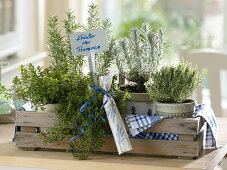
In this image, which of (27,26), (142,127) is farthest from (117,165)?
(27,26)

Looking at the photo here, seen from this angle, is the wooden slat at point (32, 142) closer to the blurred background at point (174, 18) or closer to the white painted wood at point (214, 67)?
the white painted wood at point (214, 67)

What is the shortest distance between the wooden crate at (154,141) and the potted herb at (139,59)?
107 mm

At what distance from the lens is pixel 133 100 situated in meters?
1.61

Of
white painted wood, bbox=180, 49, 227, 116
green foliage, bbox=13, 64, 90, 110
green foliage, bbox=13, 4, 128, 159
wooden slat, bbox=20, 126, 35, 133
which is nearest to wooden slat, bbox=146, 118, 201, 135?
green foliage, bbox=13, 4, 128, 159

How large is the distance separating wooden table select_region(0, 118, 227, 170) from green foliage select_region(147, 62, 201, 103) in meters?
0.16

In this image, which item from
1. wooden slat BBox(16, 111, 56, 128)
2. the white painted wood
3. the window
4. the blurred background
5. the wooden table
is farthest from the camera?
the blurred background

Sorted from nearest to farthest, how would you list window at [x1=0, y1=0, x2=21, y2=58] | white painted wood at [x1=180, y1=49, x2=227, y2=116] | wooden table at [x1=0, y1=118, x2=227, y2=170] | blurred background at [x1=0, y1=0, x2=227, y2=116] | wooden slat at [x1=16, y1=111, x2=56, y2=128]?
wooden table at [x1=0, y1=118, x2=227, y2=170], wooden slat at [x1=16, y1=111, x2=56, y2=128], white painted wood at [x1=180, y1=49, x2=227, y2=116], window at [x1=0, y1=0, x2=21, y2=58], blurred background at [x1=0, y1=0, x2=227, y2=116]

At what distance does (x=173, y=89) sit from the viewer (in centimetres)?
152

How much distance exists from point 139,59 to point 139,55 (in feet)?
0.04

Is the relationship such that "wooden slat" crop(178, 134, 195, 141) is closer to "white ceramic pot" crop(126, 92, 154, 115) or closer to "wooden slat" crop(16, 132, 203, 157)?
"wooden slat" crop(16, 132, 203, 157)

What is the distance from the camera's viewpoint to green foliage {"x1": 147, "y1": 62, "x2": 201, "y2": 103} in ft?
4.99

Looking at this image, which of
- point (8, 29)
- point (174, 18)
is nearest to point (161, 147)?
point (8, 29)

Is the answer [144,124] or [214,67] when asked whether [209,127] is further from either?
[214,67]

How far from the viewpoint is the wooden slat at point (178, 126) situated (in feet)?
4.93
